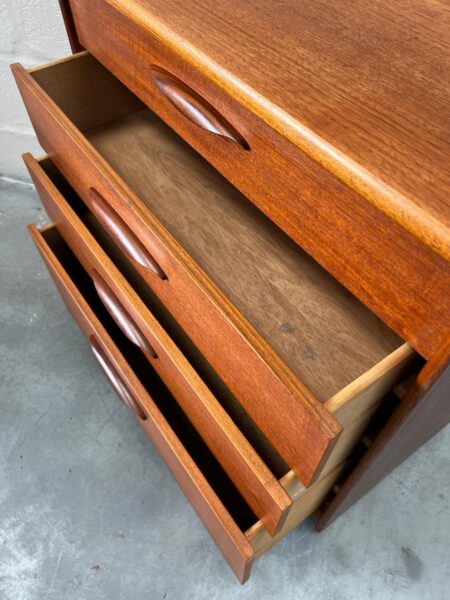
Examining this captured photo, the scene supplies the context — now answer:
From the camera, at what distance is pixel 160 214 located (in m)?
0.61

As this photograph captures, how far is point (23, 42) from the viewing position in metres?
0.92

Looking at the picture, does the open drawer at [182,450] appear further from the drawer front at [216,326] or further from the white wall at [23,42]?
the white wall at [23,42]

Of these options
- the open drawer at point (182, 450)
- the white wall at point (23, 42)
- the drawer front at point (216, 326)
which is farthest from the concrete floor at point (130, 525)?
the white wall at point (23, 42)

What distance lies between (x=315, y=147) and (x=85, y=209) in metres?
0.55

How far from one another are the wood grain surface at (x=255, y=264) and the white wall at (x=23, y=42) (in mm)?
291

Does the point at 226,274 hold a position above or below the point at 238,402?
above

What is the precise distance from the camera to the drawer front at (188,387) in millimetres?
438

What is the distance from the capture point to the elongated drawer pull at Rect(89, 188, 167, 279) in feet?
1.61

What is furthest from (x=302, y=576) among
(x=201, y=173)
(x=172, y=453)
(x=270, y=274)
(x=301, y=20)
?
(x=301, y=20)

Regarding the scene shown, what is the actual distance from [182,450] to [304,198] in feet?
1.02

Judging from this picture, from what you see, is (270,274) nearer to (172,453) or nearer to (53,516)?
(172,453)

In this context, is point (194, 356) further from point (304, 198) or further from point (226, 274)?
point (304, 198)

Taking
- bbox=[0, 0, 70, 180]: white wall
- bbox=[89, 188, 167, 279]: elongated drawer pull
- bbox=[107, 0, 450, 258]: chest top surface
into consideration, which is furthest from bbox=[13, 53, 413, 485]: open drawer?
bbox=[0, 0, 70, 180]: white wall

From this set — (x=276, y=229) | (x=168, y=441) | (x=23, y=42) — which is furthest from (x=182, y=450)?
(x=23, y=42)
